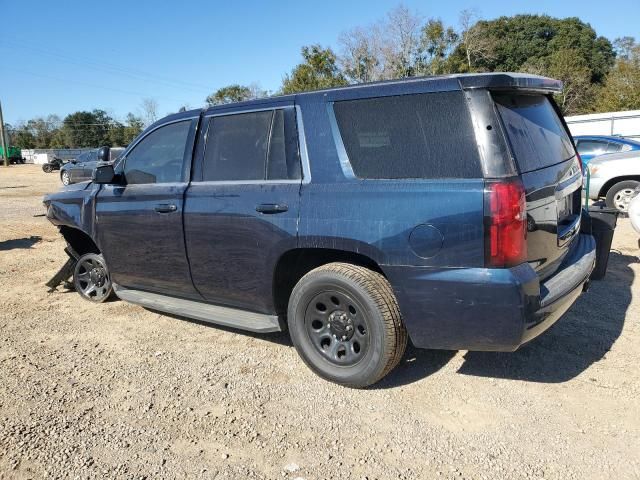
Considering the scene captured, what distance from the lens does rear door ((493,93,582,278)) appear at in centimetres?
282

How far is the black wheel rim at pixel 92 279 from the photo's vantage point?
5219mm

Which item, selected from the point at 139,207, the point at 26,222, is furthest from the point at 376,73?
the point at 139,207

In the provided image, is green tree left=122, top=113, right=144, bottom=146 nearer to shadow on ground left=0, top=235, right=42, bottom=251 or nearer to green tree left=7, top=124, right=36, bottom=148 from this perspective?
green tree left=7, top=124, right=36, bottom=148

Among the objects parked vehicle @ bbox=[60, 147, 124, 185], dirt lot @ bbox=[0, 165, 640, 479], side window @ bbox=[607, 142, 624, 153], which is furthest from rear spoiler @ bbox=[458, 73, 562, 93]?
parked vehicle @ bbox=[60, 147, 124, 185]

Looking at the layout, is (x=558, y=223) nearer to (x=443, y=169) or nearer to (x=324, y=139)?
(x=443, y=169)

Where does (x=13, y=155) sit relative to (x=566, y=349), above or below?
above

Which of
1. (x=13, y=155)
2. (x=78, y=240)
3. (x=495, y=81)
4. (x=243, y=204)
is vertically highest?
(x=13, y=155)

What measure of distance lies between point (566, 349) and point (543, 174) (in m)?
1.53

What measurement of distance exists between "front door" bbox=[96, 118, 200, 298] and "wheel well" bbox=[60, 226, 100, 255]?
0.87 meters

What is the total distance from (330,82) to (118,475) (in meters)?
35.3

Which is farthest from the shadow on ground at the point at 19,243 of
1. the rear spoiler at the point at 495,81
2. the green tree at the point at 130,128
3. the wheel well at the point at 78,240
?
the green tree at the point at 130,128

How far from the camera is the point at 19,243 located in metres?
8.59

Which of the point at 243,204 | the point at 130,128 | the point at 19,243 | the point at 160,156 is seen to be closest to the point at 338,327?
the point at 243,204

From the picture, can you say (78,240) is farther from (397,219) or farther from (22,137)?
(22,137)
